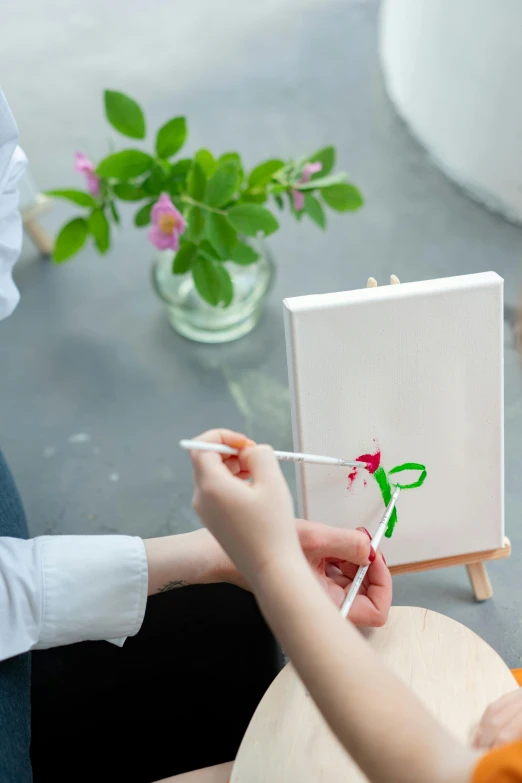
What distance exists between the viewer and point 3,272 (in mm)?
1050

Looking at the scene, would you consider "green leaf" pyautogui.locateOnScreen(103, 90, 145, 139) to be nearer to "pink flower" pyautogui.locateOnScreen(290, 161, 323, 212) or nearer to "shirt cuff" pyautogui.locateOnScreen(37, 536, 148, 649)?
"pink flower" pyautogui.locateOnScreen(290, 161, 323, 212)

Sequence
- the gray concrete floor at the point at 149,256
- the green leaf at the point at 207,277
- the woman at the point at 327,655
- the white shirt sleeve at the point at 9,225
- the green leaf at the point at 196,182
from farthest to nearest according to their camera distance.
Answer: the gray concrete floor at the point at 149,256 < the green leaf at the point at 207,277 < the green leaf at the point at 196,182 < the white shirt sleeve at the point at 9,225 < the woman at the point at 327,655

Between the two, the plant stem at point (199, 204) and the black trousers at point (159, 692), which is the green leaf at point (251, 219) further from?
the black trousers at point (159, 692)

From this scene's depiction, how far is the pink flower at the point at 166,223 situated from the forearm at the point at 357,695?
72cm

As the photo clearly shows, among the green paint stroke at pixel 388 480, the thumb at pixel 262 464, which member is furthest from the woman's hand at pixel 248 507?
the green paint stroke at pixel 388 480

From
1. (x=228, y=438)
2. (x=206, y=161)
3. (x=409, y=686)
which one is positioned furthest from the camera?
(x=206, y=161)

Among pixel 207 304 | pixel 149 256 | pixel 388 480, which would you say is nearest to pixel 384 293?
pixel 388 480

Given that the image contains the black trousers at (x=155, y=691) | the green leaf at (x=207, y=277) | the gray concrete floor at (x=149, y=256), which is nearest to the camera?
the black trousers at (x=155, y=691)

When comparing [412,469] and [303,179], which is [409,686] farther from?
[303,179]

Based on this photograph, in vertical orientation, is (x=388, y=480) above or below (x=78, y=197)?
below

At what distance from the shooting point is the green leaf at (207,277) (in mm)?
1238

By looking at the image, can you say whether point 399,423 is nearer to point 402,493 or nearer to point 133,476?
point 402,493

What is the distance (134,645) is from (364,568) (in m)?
0.32

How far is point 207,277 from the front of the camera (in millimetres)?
1243
